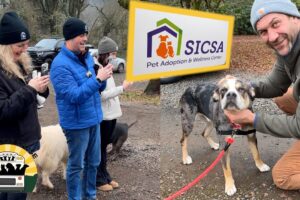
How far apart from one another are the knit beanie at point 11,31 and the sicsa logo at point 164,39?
3.91ft

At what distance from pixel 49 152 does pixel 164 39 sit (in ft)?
7.94

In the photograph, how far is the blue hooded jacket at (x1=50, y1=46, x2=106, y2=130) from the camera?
3.49 m

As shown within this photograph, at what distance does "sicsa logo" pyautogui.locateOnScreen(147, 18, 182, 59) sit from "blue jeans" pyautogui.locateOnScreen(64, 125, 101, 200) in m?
1.43

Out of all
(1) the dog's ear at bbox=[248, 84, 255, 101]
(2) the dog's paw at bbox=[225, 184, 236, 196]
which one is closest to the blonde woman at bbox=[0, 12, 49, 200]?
(1) the dog's ear at bbox=[248, 84, 255, 101]

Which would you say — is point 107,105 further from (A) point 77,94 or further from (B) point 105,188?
(B) point 105,188

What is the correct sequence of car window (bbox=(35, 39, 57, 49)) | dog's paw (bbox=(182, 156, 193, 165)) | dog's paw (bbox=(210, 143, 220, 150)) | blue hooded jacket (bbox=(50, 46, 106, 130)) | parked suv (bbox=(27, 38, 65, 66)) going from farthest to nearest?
car window (bbox=(35, 39, 57, 49))
parked suv (bbox=(27, 38, 65, 66))
dog's paw (bbox=(210, 143, 220, 150))
dog's paw (bbox=(182, 156, 193, 165))
blue hooded jacket (bbox=(50, 46, 106, 130))

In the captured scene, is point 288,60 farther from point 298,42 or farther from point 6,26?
point 6,26

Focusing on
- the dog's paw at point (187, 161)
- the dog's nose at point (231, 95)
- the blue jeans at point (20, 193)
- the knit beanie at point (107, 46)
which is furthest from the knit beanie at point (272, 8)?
the dog's paw at point (187, 161)

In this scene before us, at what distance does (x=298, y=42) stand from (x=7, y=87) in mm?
2204

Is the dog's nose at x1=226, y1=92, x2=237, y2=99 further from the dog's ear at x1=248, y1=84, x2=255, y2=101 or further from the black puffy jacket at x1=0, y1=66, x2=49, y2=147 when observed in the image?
the black puffy jacket at x1=0, y1=66, x2=49, y2=147

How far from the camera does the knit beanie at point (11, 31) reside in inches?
122

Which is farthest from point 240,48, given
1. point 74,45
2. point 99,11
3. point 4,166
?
point 99,11

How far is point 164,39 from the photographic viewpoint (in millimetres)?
2643

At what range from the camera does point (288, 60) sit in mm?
3010
